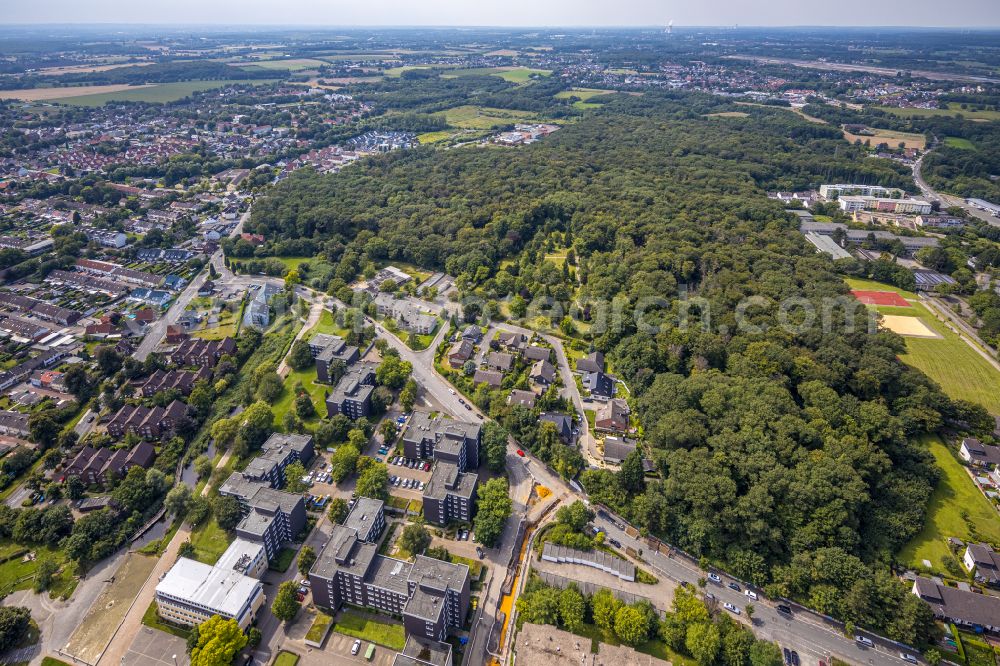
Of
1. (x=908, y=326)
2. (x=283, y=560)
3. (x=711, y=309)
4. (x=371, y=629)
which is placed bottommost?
(x=371, y=629)

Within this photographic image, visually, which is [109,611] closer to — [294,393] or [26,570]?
[26,570]

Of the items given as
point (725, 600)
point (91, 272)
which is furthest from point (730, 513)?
point (91, 272)

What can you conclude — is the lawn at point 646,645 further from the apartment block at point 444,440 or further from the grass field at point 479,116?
the grass field at point 479,116

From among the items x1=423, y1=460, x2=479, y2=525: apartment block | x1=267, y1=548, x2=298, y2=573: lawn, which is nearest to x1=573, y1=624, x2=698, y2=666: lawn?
x1=423, y1=460, x2=479, y2=525: apartment block

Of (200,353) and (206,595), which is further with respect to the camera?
(200,353)

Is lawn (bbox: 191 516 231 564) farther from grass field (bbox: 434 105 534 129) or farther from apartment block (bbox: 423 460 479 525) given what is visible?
grass field (bbox: 434 105 534 129)

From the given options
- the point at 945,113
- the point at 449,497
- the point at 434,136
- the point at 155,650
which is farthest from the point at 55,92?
the point at 945,113

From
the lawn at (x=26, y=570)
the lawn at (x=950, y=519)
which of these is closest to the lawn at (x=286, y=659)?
the lawn at (x=26, y=570)
